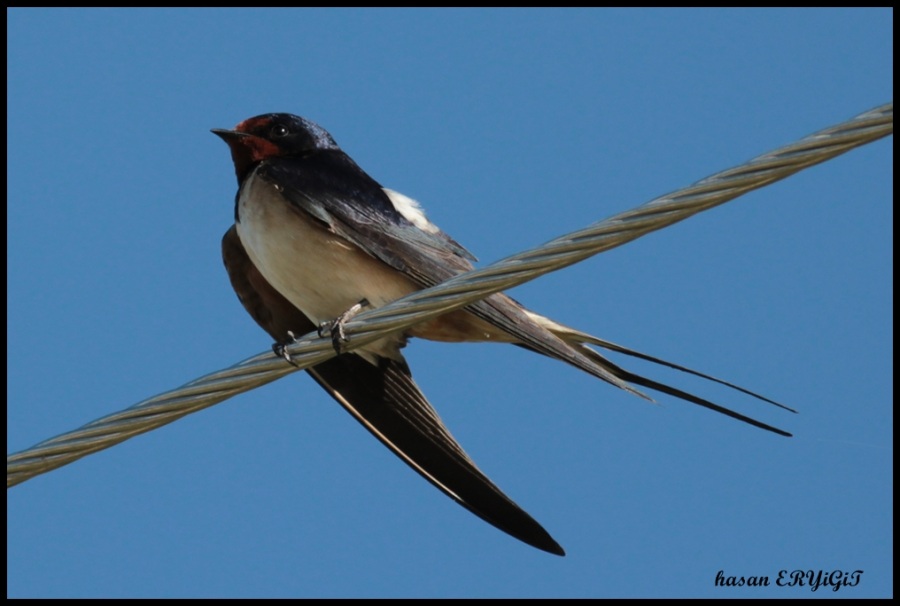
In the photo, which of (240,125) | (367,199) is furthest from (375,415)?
(240,125)

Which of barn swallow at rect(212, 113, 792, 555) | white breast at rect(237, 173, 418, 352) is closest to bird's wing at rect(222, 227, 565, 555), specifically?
barn swallow at rect(212, 113, 792, 555)

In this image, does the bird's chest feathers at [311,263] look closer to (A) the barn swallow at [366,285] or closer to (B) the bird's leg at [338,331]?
(A) the barn swallow at [366,285]

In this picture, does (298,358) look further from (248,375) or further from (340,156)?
(340,156)

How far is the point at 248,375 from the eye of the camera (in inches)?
114

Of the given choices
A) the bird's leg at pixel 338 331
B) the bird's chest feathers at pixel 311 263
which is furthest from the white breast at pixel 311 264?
the bird's leg at pixel 338 331

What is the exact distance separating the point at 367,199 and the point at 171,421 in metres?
1.54

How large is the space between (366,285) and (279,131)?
0.89 meters

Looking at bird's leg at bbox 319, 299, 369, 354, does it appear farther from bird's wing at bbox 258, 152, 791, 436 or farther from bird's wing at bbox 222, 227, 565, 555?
bird's wing at bbox 222, 227, 565, 555

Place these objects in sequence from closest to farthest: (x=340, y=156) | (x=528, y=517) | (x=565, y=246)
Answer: (x=565, y=246) → (x=528, y=517) → (x=340, y=156)

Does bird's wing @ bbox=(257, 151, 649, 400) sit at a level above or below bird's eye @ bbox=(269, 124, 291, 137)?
below

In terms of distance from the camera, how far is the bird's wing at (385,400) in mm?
4113

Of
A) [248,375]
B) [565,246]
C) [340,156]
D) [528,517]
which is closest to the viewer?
[565,246]

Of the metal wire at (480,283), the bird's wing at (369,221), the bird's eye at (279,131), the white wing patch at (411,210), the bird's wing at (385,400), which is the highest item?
the bird's eye at (279,131)

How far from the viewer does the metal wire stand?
250 cm
